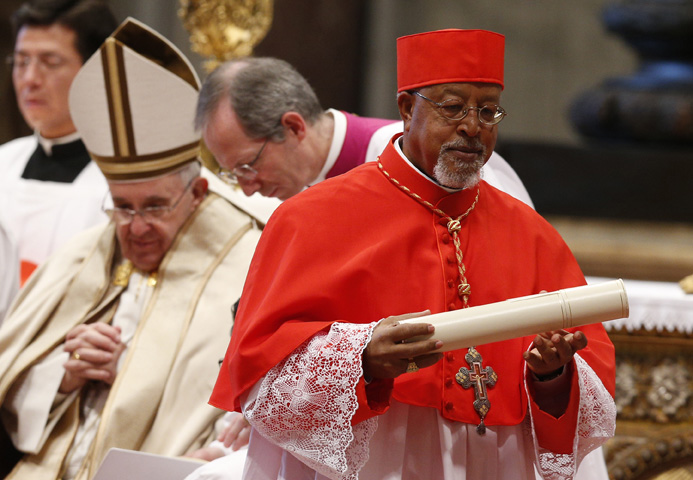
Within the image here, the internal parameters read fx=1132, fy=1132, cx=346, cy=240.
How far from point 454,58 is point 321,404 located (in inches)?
34.5

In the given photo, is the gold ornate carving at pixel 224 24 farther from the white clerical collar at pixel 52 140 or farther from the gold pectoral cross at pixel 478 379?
the gold pectoral cross at pixel 478 379

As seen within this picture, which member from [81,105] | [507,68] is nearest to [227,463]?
[81,105]

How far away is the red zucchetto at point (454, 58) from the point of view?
8.84ft

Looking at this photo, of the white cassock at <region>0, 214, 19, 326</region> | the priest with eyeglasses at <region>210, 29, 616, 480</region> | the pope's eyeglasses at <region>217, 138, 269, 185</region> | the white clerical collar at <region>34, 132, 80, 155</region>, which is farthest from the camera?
the white clerical collar at <region>34, 132, 80, 155</region>

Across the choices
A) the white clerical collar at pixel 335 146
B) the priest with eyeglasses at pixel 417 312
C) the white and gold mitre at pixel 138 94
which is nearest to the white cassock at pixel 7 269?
the white and gold mitre at pixel 138 94

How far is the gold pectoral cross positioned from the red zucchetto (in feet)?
2.16

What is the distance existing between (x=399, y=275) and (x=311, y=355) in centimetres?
34

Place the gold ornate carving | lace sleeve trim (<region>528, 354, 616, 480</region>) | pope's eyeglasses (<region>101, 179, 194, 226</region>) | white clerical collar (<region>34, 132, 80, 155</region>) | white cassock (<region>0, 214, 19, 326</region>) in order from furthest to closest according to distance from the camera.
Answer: white clerical collar (<region>34, 132, 80, 155</region>), the gold ornate carving, white cassock (<region>0, 214, 19, 326</region>), pope's eyeglasses (<region>101, 179, 194, 226</region>), lace sleeve trim (<region>528, 354, 616, 480</region>)

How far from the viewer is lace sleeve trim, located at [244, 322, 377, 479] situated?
247 cm

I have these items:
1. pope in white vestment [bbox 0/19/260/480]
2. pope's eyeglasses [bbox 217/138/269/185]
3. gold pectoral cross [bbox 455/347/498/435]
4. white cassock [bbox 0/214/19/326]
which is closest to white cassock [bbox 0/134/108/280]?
white cassock [bbox 0/214/19/326]

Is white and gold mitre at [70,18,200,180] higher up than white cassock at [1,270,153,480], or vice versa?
white and gold mitre at [70,18,200,180]

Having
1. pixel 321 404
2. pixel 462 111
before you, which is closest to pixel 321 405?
pixel 321 404

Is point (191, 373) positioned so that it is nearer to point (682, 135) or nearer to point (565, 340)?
point (565, 340)

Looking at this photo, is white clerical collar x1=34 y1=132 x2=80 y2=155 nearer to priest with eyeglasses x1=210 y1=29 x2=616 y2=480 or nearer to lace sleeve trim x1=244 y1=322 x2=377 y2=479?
priest with eyeglasses x1=210 y1=29 x2=616 y2=480
